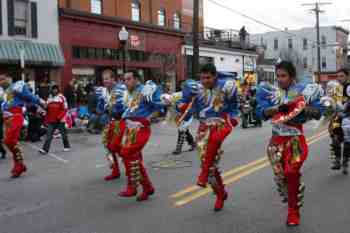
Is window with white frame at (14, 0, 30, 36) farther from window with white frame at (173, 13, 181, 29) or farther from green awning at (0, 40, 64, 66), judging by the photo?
window with white frame at (173, 13, 181, 29)

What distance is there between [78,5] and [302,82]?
2255 centimetres

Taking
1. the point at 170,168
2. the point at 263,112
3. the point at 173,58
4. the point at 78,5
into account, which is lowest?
the point at 170,168

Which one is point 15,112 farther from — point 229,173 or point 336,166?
point 336,166

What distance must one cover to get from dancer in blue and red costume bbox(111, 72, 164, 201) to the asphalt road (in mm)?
274

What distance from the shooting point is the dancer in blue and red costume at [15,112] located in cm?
905

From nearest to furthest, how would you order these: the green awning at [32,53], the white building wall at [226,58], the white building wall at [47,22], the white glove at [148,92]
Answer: the white glove at [148,92] → the green awning at [32,53] → the white building wall at [47,22] → the white building wall at [226,58]

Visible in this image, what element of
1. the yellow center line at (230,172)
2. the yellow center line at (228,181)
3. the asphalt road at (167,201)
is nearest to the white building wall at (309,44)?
the yellow center line at (230,172)

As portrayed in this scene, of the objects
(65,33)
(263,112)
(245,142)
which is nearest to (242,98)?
(263,112)

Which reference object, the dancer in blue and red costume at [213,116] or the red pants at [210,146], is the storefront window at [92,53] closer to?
the dancer in blue and red costume at [213,116]

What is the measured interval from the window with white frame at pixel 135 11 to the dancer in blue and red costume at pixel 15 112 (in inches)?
891

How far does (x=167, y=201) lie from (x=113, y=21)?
2309 cm

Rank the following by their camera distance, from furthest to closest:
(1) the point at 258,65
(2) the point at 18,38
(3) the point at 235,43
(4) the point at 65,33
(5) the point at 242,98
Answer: (1) the point at 258,65 → (3) the point at 235,43 → (4) the point at 65,33 → (2) the point at 18,38 → (5) the point at 242,98

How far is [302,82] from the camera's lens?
5922mm

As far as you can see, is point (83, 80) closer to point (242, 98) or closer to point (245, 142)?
point (245, 142)
